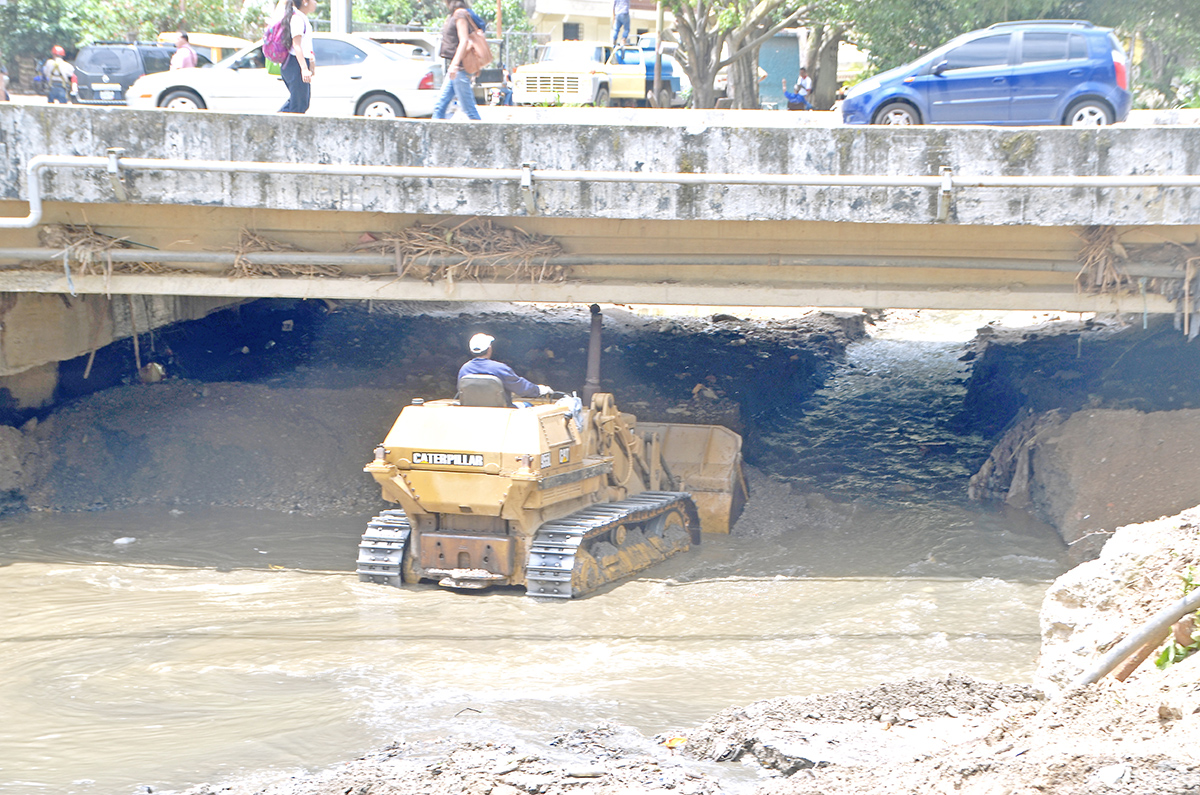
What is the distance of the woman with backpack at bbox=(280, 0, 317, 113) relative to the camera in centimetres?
1016

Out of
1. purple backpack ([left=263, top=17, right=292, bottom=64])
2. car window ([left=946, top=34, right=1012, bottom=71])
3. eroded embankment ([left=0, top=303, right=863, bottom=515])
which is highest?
car window ([left=946, top=34, right=1012, bottom=71])

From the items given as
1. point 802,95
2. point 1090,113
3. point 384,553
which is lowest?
point 384,553

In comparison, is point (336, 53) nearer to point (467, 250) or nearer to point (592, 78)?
point (467, 250)

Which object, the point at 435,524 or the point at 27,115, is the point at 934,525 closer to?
the point at 435,524

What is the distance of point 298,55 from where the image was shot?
33.9ft

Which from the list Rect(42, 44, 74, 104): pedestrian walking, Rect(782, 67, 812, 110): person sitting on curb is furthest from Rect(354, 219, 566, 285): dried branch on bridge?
Rect(42, 44, 74, 104): pedestrian walking

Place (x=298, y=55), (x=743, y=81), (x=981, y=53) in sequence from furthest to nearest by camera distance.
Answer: (x=743, y=81) < (x=981, y=53) < (x=298, y=55)

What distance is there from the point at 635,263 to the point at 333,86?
5.59m

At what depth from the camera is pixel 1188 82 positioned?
18.3 m

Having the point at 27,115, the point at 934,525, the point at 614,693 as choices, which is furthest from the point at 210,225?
the point at 934,525

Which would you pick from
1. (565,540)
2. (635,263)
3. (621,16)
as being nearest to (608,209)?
(635,263)

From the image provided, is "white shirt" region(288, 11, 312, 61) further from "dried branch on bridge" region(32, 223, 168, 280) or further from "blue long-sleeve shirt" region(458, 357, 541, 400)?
"blue long-sleeve shirt" region(458, 357, 541, 400)

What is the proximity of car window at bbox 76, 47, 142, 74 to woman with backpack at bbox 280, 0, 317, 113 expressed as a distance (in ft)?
47.1

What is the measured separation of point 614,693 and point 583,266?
4.76 metres
